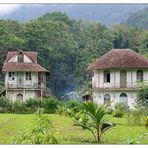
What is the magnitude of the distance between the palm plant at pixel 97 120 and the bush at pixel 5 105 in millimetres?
4150

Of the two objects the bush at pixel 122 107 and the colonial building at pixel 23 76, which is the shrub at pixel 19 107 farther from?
the bush at pixel 122 107

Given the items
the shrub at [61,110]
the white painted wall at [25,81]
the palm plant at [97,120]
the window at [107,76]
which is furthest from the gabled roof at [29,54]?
the palm plant at [97,120]

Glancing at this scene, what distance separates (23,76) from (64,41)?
1.71 m

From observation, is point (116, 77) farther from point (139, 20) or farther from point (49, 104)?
point (139, 20)

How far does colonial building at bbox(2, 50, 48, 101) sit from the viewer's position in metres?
15.9

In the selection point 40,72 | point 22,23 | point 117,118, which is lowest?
point 117,118

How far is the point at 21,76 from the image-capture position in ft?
54.7

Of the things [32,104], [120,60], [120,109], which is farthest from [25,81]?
[120,60]

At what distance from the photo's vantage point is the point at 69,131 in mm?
14359

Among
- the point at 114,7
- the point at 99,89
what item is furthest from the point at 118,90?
the point at 114,7

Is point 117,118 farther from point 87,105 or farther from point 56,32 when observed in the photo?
point 87,105

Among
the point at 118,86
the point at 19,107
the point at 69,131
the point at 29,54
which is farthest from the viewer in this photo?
the point at 118,86

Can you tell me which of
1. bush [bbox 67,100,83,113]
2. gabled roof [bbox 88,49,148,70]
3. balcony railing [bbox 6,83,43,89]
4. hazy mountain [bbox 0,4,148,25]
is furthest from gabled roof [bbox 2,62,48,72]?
hazy mountain [bbox 0,4,148,25]

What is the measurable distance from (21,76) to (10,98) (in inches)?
23.4
